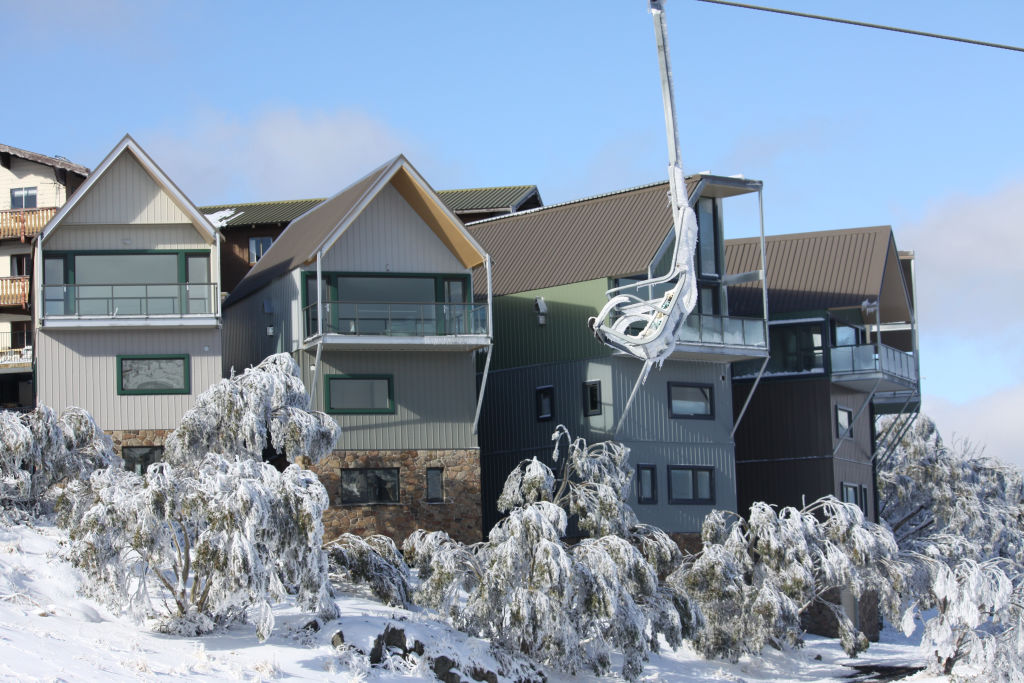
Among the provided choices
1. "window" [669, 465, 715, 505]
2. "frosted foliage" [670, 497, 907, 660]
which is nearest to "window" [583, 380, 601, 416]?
"window" [669, 465, 715, 505]

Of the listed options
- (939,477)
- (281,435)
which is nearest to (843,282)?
(939,477)

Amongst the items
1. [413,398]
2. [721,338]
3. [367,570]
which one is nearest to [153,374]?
[413,398]

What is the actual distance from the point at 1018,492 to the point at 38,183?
37739 mm

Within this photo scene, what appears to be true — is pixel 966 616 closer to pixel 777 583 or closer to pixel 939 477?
pixel 777 583

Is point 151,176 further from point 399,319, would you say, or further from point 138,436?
point 399,319

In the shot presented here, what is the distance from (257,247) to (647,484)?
61.8 feet

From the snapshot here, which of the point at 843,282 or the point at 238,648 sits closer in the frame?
the point at 238,648

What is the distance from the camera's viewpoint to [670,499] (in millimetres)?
41844

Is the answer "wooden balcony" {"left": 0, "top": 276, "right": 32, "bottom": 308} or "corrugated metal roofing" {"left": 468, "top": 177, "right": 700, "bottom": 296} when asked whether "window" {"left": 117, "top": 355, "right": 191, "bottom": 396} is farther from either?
"wooden balcony" {"left": 0, "top": 276, "right": 32, "bottom": 308}

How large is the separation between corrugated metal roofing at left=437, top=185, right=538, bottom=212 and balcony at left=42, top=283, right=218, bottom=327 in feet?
58.4

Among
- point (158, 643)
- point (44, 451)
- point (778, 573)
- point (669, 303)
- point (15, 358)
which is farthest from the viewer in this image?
point (15, 358)

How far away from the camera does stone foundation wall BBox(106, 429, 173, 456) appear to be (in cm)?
3803

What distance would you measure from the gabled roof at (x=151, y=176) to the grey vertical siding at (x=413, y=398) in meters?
4.53

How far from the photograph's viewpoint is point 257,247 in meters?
52.5
